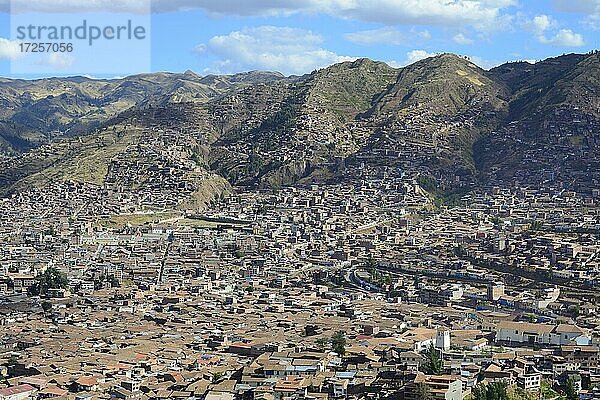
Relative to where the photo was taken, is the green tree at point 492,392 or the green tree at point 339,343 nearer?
the green tree at point 492,392

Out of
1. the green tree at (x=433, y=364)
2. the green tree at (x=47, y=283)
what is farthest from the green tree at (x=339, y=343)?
the green tree at (x=47, y=283)

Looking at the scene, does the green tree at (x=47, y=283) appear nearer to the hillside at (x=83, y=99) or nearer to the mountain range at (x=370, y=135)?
the mountain range at (x=370, y=135)

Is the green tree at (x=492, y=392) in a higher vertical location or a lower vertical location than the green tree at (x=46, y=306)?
lower

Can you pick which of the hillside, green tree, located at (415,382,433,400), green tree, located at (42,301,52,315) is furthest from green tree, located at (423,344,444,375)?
the hillside

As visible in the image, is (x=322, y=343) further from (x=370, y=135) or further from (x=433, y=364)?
(x=370, y=135)

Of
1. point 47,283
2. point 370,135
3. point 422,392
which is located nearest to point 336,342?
point 422,392
